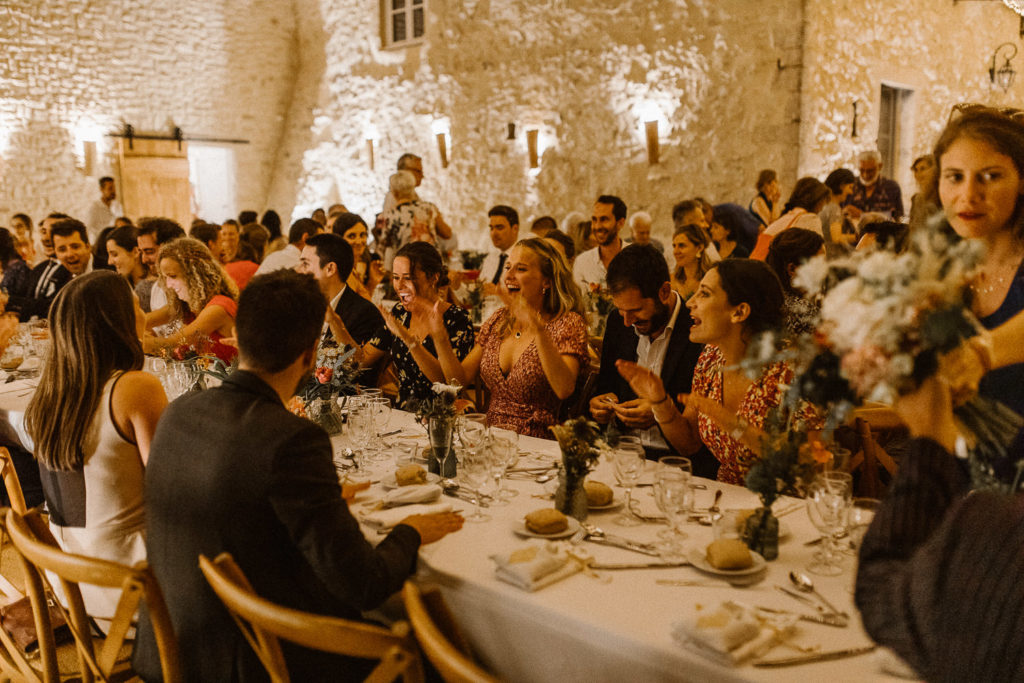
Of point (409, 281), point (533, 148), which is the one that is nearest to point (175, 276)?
point (409, 281)

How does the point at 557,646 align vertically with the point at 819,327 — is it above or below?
below

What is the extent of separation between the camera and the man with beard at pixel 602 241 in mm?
5969

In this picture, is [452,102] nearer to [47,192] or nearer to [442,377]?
[47,192]

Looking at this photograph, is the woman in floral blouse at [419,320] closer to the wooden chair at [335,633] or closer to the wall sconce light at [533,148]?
the wooden chair at [335,633]

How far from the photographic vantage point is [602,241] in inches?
239

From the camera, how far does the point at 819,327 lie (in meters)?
1.27

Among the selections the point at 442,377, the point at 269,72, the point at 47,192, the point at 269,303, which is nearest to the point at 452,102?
the point at 269,72

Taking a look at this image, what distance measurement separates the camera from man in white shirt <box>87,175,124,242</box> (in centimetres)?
1064

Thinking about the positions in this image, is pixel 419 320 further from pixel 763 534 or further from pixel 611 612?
pixel 611 612

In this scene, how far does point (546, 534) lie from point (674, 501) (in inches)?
12.9

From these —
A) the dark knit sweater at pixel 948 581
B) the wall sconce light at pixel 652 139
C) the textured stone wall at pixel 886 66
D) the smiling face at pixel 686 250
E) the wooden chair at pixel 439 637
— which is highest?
the textured stone wall at pixel 886 66

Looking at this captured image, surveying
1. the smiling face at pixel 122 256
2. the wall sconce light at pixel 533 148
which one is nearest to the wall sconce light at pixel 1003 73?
the wall sconce light at pixel 533 148

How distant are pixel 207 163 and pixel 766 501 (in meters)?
12.6

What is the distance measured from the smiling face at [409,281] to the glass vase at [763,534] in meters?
2.20
